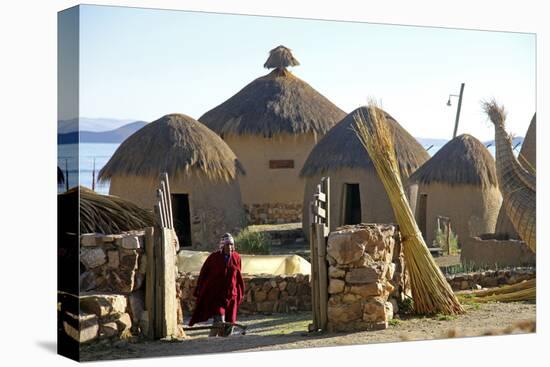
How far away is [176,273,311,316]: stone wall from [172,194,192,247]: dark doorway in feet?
19.6

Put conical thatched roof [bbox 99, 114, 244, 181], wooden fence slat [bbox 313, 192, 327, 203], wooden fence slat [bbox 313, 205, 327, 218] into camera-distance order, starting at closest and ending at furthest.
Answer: wooden fence slat [bbox 313, 205, 327, 218], wooden fence slat [bbox 313, 192, 327, 203], conical thatched roof [bbox 99, 114, 244, 181]

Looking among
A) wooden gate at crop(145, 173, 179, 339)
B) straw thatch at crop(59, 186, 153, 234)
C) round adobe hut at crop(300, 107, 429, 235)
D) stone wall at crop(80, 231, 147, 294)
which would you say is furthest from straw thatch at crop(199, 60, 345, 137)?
stone wall at crop(80, 231, 147, 294)

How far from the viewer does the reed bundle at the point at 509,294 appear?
12.8m

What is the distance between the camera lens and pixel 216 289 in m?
11.2

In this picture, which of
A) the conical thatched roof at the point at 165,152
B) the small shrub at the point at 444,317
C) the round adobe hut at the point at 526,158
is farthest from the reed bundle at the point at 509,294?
the conical thatched roof at the point at 165,152

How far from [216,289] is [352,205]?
9093 mm

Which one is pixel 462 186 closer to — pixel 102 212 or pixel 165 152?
pixel 165 152

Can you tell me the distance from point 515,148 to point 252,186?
36.3 ft

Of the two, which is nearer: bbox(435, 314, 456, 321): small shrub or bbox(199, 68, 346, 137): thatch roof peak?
bbox(435, 314, 456, 321): small shrub

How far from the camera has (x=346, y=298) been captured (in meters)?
11.0

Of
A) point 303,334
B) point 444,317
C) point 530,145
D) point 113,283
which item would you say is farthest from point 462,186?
point 113,283

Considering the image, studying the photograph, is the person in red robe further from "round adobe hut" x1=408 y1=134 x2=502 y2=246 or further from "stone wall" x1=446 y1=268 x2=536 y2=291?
"round adobe hut" x1=408 y1=134 x2=502 y2=246

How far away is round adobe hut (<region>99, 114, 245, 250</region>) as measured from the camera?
18.3 metres

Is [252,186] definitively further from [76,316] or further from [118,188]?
[76,316]
